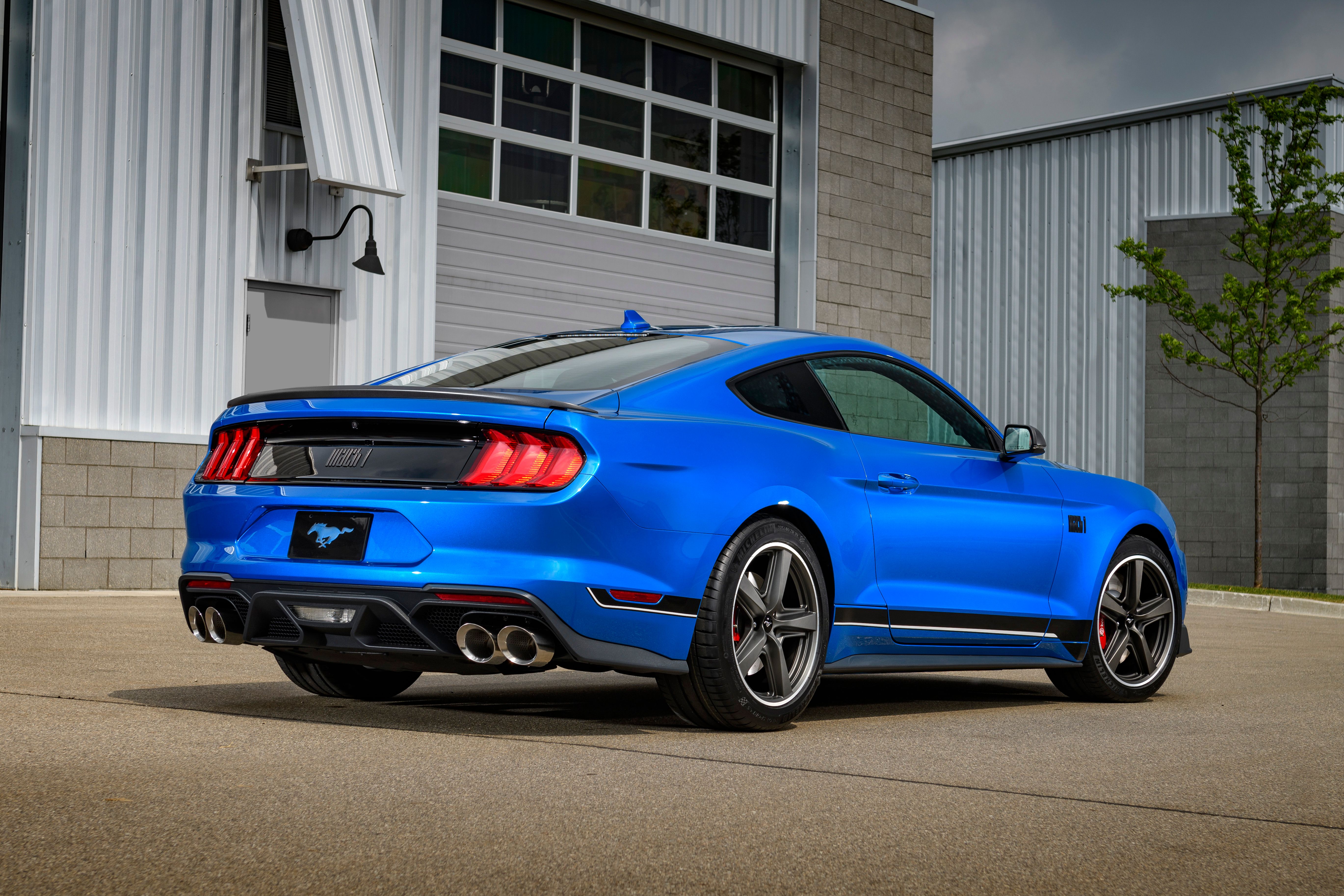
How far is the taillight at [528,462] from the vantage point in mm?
4836

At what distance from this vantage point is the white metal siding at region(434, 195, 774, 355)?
1625cm

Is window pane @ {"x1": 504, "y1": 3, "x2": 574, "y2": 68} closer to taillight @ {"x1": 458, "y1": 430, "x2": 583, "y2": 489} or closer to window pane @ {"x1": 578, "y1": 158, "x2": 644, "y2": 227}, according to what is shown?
window pane @ {"x1": 578, "y1": 158, "x2": 644, "y2": 227}

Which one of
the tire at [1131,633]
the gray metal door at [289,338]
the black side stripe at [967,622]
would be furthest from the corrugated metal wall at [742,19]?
the black side stripe at [967,622]

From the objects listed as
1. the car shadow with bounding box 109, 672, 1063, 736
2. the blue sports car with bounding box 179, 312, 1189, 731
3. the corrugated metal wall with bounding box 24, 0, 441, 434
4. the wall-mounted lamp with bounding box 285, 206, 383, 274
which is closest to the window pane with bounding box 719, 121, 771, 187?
the corrugated metal wall with bounding box 24, 0, 441, 434

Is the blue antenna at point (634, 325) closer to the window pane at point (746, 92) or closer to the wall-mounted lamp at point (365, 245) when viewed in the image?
the wall-mounted lamp at point (365, 245)

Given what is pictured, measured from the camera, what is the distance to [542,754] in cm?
479

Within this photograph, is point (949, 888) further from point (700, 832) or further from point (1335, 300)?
point (1335, 300)

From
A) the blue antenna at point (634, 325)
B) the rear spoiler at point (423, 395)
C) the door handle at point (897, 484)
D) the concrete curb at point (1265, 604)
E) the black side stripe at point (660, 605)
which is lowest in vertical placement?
the concrete curb at point (1265, 604)

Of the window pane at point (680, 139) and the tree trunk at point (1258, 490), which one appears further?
the tree trunk at point (1258, 490)

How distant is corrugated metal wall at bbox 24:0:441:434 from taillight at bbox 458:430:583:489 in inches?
368

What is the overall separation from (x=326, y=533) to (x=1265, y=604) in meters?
16.6

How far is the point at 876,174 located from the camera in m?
20.3

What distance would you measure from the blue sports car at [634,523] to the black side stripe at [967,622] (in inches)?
0.4

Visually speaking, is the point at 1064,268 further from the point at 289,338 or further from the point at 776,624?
the point at 776,624
